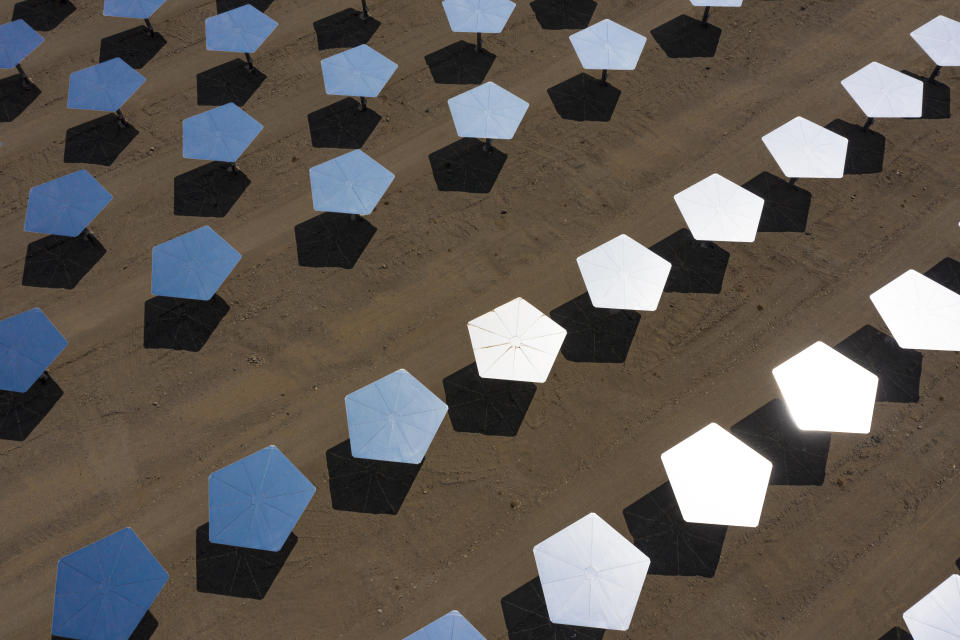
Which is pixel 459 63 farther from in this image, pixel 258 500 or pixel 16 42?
pixel 258 500

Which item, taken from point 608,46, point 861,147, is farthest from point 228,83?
point 861,147

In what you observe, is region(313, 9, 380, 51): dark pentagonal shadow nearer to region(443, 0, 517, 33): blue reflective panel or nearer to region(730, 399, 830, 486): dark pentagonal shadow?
region(443, 0, 517, 33): blue reflective panel

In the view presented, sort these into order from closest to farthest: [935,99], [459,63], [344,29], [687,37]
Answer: [935,99], [459,63], [344,29], [687,37]

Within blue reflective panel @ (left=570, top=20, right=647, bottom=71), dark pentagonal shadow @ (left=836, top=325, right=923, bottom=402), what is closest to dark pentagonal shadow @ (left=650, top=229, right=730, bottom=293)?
dark pentagonal shadow @ (left=836, top=325, right=923, bottom=402)

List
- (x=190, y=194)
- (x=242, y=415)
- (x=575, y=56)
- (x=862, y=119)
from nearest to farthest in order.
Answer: (x=242, y=415) < (x=190, y=194) < (x=862, y=119) < (x=575, y=56)

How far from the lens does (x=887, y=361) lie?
21703 mm

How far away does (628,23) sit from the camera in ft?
99.1

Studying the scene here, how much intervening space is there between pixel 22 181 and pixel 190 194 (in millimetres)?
6607

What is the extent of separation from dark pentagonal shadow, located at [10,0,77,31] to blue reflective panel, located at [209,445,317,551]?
80.7 feet

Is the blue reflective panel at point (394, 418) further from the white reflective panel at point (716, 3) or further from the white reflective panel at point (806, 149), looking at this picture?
the white reflective panel at point (716, 3)

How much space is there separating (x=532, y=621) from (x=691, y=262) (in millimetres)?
13395

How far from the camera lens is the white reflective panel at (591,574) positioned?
16.5m

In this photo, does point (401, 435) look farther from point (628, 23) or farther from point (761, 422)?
point (628, 23)

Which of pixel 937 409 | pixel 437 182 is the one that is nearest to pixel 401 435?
pixel 437 182
